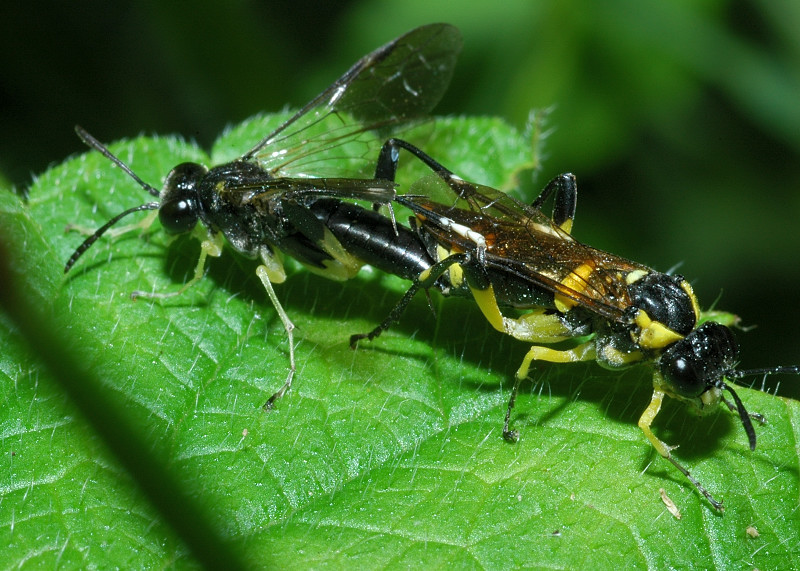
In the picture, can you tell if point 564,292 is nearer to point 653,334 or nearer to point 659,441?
point 653,334

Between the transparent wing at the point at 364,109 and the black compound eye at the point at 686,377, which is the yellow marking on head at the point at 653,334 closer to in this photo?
the black compound eye at the point at 686,377

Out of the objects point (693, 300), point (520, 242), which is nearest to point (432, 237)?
point (520, 242)

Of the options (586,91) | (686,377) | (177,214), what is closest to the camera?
(686,377)

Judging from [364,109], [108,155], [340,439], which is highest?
[364,109]

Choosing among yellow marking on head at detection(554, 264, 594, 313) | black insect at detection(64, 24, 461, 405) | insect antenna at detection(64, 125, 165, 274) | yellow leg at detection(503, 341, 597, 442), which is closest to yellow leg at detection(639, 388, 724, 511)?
yellow leg at detection(503, 341, 597, 442)

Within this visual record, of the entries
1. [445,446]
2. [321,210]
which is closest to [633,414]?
[445,446]

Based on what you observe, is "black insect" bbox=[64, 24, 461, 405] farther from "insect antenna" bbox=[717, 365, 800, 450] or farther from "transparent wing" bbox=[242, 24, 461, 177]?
"insect antenna" bbox=[717, 365, 800, 450]

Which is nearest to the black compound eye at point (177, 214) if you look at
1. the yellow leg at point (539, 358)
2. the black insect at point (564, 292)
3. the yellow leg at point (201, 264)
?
the yellow leg at point (201, 264)
